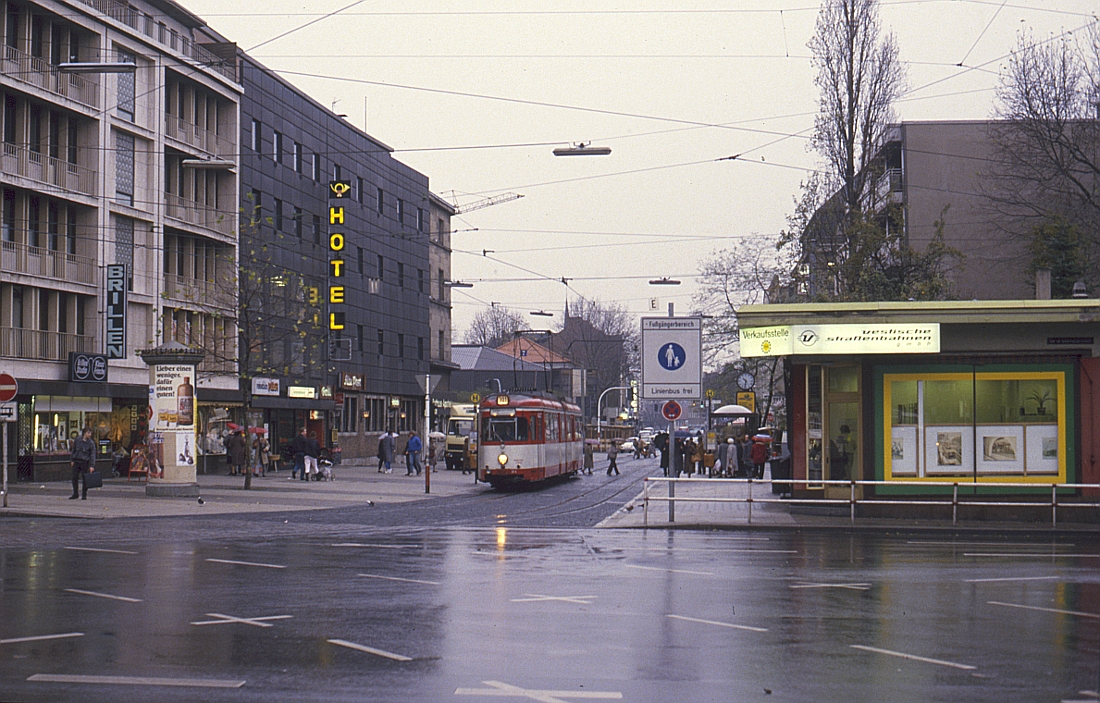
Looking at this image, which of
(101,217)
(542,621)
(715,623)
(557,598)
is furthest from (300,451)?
(715,623)

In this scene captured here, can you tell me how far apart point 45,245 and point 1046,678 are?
39301mm

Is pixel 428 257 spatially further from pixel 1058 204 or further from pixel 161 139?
pixel 1058 204

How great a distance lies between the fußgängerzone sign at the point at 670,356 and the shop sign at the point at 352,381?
135 ft

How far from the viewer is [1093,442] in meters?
26.2

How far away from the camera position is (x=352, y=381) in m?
66.6

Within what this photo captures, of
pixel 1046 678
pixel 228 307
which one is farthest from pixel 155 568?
pixel 228 307

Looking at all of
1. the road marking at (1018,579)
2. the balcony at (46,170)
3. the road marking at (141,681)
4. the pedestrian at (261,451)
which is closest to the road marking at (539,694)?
the road marking at (141,681)

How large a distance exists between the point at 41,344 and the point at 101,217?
5.26 m

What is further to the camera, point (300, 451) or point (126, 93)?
point (126, 93)

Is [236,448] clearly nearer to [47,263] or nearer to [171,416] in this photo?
[47,263]

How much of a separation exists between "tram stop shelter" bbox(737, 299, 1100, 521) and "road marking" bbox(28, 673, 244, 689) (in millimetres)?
18888

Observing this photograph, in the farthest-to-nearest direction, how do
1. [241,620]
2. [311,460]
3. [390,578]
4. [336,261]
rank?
[336,261], [311,460], [390,578], [241,620]

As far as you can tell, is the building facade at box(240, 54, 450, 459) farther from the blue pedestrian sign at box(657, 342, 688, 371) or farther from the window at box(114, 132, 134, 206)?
the blue pedestrian sign at box(657, 342, 688, 371)

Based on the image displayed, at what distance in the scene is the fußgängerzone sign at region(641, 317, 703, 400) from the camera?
26.0 metres
